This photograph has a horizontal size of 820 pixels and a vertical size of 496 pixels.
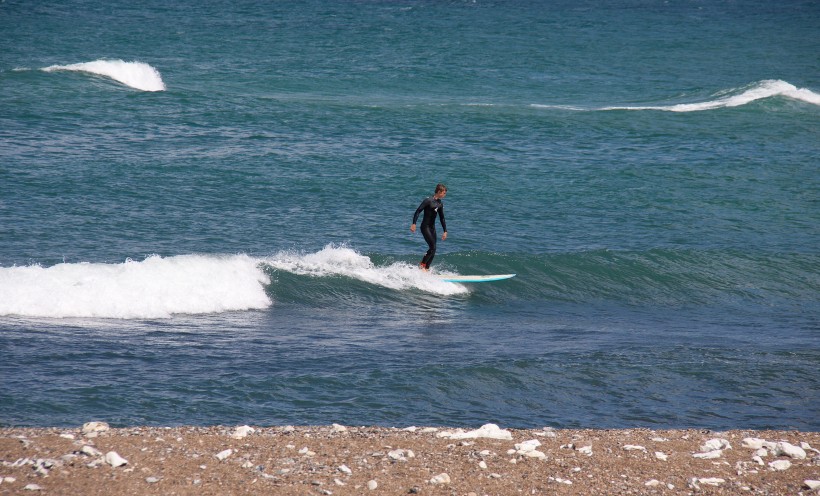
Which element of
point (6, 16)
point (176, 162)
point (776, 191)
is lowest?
point (776, 191)

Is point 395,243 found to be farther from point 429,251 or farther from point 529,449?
point 529,449

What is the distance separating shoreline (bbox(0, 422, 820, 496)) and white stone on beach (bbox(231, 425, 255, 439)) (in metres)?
0.02

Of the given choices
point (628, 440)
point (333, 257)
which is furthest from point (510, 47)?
point (628, 440)

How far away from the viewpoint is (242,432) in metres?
8.81

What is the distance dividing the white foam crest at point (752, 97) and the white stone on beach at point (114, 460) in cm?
2735

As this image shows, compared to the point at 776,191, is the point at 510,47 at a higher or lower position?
higher

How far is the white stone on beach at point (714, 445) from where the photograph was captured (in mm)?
8750

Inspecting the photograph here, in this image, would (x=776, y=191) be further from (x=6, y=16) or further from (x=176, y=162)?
(x=6, y=16)

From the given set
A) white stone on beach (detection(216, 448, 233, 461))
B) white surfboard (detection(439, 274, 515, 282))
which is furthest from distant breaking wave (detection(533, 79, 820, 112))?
white stone on beach (detection(216, 448, 233, 461))

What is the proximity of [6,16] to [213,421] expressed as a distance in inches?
1773

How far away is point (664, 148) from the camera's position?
26.7 m

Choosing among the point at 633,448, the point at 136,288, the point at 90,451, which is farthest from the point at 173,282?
the point at 633,448

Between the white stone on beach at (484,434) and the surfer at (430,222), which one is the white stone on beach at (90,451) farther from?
the surfer at (430,222)

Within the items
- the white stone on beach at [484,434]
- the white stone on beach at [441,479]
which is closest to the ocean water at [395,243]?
the white stone on beach at [484,434]
